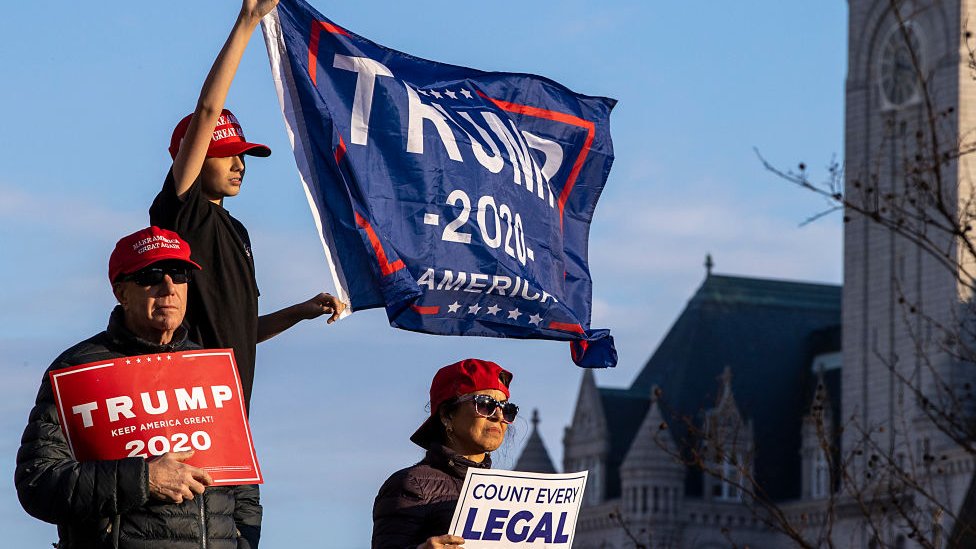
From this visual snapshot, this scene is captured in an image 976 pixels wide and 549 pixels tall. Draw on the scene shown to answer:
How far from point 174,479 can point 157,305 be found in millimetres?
630

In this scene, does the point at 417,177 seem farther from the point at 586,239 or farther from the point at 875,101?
the point at 875,101

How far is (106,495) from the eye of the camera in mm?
6828

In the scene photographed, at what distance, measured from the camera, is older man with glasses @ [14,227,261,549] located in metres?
6.85

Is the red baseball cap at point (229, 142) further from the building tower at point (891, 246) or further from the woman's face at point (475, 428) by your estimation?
the building tower at point (891, 246)

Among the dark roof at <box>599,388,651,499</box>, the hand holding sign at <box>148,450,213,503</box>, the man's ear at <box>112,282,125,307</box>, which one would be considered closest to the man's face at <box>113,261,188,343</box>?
the man's ear at <box>112,282,125,307</box>

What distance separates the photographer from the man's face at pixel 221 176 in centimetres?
820

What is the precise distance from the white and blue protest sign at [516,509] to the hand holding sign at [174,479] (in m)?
1.06

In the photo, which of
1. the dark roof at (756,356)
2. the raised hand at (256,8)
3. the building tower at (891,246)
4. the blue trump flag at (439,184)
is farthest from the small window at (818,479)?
the raised hand at (256,8)

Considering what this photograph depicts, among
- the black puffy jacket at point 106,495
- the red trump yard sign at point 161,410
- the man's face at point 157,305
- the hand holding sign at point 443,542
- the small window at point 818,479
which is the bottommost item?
the hand holding sign at point 443,542

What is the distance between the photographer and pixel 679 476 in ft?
300

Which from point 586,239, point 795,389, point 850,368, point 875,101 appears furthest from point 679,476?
point 586,239

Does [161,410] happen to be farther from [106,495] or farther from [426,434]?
[426,434]

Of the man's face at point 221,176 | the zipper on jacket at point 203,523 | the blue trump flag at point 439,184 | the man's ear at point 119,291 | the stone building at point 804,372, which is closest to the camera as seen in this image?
the zipper on jacket at point 203,523

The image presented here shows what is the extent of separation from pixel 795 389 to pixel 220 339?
84416 mm
